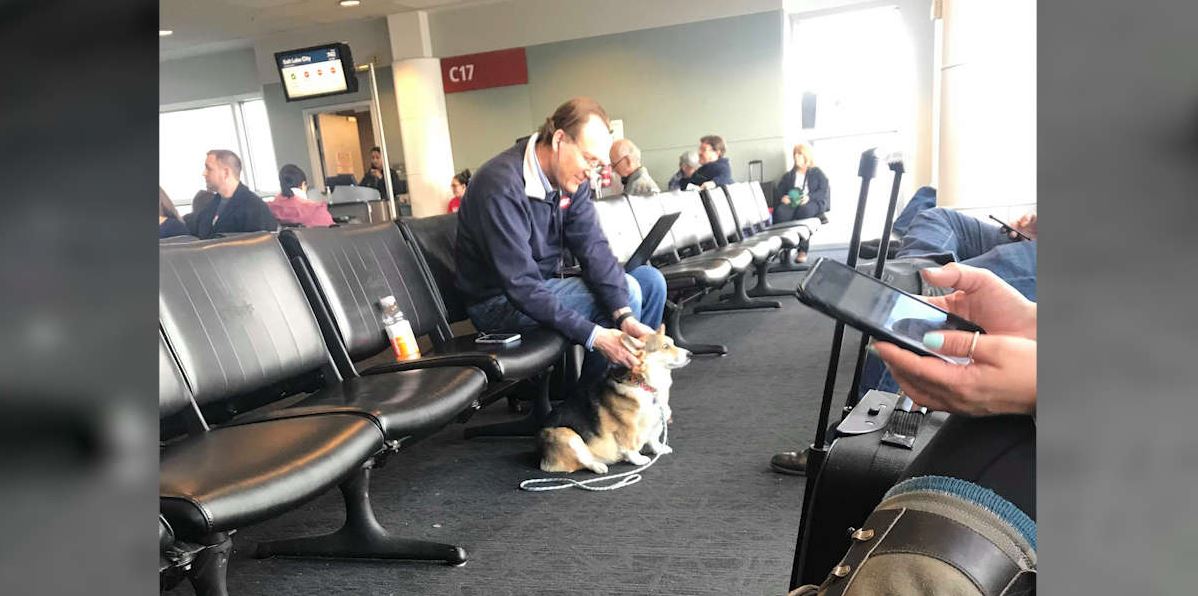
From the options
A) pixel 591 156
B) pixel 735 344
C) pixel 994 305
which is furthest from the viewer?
pixel 735 344

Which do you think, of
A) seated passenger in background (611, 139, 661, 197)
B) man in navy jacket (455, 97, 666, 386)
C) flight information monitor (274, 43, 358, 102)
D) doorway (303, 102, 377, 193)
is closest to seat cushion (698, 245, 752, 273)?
seated passenger in background (611, 139, 661, 197)

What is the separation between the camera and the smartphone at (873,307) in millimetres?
712

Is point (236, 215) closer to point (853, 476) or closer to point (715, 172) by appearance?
point (715, 172)

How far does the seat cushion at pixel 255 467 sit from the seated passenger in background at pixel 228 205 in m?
3.38

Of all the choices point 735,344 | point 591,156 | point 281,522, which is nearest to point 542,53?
point 735,344

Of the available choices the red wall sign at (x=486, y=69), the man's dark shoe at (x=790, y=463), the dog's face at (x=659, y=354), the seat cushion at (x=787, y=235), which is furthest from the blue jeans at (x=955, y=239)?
the red wall sign at (x=486, y=69)

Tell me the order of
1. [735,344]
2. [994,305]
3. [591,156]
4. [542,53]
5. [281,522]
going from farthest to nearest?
1. [542,53]
2. [735,344]
3. [591,156]
4. [281,522]
5. [994,305]

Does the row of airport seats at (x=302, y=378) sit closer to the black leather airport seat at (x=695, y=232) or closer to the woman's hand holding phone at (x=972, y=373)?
the woman's hand holding phone at (x=972, y=373)

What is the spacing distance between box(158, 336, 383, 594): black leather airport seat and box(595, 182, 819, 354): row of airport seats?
2333mm

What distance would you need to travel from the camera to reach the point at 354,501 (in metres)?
2.14

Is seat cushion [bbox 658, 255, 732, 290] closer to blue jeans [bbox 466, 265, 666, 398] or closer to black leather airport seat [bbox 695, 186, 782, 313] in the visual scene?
blue jeans [bbox 466, 265, 666, 398]

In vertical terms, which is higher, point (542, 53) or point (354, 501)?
point (542, 53)

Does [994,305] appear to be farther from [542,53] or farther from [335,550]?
[542,53]
